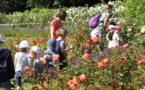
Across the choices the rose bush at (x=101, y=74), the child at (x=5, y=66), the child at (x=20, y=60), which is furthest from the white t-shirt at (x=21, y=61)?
the rose bush at (x=101, y=74)

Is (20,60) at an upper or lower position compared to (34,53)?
lower

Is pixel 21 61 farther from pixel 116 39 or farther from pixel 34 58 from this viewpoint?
pixel 116 39

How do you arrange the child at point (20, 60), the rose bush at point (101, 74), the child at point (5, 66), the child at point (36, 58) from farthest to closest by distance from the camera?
the child at point (20, 60)
the child at point (36, 58)
the child at point (5, 66)
the rose bush at point (101, 74)

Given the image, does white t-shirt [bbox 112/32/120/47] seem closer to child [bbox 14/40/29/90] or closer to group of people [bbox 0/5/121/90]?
group of people [bbox 0/5/121/90]

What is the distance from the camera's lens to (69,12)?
2966 centimetres

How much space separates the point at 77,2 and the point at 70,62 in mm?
36923

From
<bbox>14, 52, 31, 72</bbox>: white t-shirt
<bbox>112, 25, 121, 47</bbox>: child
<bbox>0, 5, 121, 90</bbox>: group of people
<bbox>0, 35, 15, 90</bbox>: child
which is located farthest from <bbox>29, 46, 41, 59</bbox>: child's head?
<bbox>112, 25, 121, 47</bbox>: child

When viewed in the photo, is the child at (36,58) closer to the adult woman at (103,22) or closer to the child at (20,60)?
the child at (20,60)

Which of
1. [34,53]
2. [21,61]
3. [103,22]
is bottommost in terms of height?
[21,61]

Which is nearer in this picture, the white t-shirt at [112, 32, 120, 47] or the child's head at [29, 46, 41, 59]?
the child's head at [29, 46, 41, 59]

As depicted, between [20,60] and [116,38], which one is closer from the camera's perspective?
[20,60]

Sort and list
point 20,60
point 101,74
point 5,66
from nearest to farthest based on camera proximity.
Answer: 1. point 101,74
2. point 5,66
3. point 20,60

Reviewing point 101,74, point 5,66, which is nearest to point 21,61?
point 5,66

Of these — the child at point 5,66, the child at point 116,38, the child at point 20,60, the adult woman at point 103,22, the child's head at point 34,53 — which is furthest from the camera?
the adult woman at point 103,22
